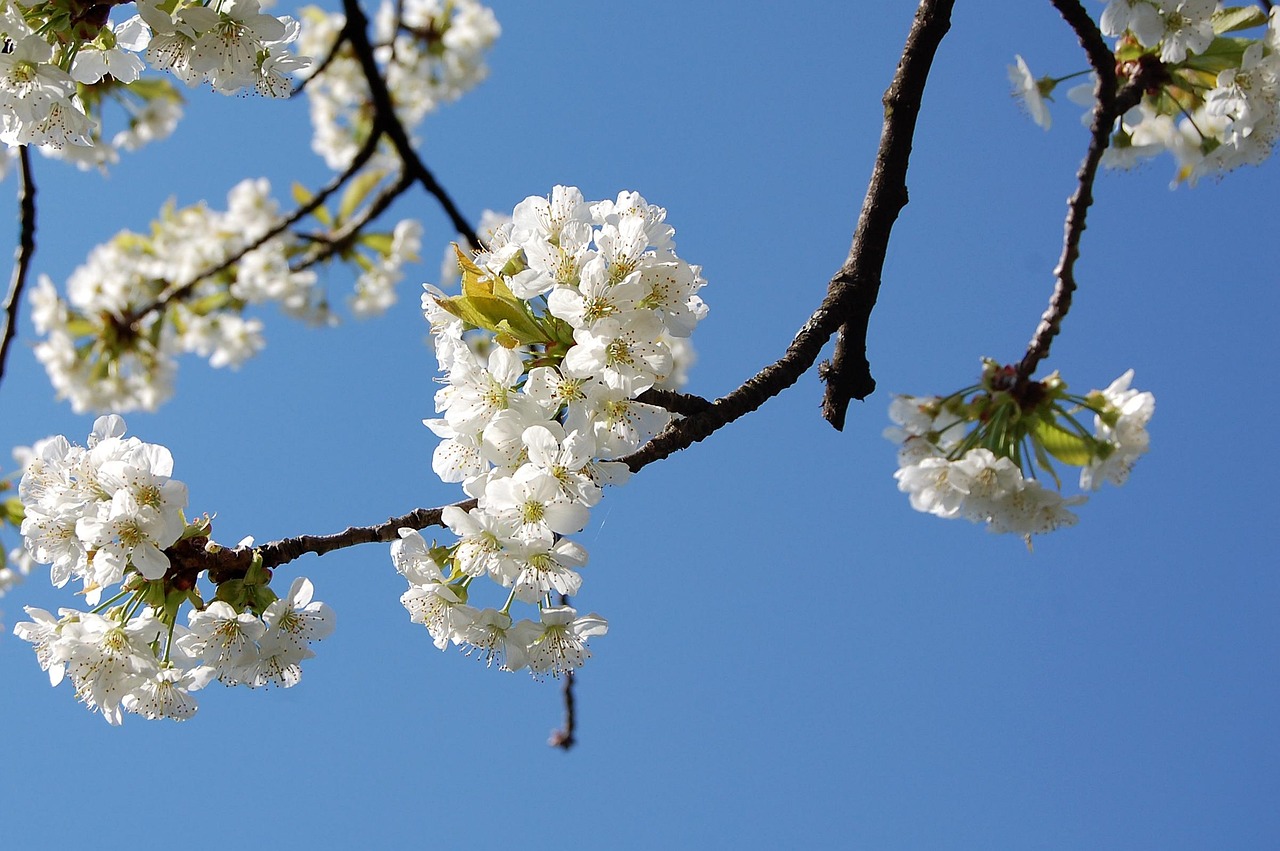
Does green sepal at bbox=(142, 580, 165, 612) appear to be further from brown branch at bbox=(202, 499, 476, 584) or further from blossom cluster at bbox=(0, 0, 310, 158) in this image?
blossom cluster at bbox=(0, 0, 310, 158)

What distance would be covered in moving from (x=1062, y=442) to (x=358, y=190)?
603 centimetres

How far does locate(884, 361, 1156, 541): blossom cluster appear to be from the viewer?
2.63 m

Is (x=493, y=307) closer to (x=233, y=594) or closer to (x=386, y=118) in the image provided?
(x=233, y=594)

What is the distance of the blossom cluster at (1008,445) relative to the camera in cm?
263

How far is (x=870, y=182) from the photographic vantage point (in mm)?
2895

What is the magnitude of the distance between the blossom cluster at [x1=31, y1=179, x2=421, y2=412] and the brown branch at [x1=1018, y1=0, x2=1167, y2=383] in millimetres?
5378

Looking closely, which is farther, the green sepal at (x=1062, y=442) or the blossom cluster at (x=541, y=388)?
the green sepal at (x=1062, y=442)

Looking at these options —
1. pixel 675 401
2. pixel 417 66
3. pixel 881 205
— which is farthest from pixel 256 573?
pixel 417 66

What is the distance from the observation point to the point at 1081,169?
2.96 meters

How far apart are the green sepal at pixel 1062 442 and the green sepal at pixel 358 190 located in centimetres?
586

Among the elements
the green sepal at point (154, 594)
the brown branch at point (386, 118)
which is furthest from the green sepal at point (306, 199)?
the green sepal at point (154, 594)

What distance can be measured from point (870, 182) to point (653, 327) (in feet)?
4.08

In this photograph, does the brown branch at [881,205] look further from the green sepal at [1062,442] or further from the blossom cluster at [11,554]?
the blossom cluster at [11,554]

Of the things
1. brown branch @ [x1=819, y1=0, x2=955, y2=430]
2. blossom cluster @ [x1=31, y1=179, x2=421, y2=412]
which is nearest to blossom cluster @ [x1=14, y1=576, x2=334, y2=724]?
brown branch @ [x1=819, y1=0, x2=955, y2=430]
